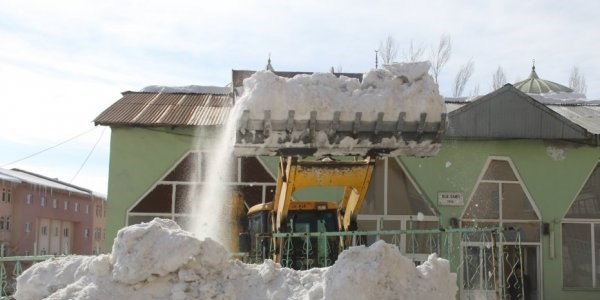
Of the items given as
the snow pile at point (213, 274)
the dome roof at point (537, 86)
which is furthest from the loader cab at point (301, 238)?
the dome roof at point (537, 86)

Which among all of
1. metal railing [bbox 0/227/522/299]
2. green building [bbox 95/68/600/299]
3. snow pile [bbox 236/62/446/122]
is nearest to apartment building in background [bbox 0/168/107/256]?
green building [bbox 95/68/600/299]

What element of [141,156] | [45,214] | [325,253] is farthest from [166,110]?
[45,214]

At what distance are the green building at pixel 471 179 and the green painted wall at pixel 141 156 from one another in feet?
0.08

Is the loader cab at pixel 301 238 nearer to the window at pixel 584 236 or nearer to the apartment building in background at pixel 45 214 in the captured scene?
the window at pixel 584 236

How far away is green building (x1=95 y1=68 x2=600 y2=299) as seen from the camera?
57.9 feet

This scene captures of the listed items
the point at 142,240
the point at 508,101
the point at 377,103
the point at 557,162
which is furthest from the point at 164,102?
the point at 142,240

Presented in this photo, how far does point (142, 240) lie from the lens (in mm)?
5723

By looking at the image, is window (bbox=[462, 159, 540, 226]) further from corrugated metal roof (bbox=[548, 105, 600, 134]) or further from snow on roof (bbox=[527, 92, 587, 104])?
snow on roof (bbox=[527, 92, 587, 104])

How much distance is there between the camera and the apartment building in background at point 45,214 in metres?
38.8

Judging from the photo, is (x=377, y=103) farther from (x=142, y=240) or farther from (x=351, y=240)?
(x=142, y=240)

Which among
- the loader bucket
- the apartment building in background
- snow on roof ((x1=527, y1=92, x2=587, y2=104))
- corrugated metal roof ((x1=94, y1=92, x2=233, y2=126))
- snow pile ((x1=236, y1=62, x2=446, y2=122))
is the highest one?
snow on roof ((x1=527, y1=92, x2=587, y2=104))

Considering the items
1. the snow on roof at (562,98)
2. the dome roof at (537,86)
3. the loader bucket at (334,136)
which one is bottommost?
the loader bucket at (334,136)

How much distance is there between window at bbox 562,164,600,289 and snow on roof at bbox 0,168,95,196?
3027cm

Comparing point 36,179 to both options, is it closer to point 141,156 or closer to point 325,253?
point 141,156
